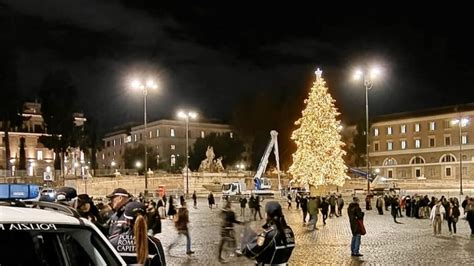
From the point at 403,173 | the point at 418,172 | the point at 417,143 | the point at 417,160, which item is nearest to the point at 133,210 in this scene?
the point at 418,172

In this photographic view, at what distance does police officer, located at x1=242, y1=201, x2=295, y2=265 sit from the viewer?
7441mm

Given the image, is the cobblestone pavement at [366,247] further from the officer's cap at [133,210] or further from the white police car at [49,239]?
the white police car at [49,239]

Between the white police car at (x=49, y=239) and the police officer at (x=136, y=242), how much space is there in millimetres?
1778

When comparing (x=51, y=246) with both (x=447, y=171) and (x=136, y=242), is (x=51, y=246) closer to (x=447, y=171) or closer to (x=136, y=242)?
(x=136, y=242)

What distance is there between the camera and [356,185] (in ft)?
278

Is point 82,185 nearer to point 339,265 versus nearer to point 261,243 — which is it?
point 339,265

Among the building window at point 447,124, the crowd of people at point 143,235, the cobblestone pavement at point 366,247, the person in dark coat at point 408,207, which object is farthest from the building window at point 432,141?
the crowd of people at point 143,235

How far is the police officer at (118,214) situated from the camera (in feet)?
23.0

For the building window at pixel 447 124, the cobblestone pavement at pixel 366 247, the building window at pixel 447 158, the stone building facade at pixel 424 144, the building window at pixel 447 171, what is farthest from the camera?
the building window at pixel 447 124

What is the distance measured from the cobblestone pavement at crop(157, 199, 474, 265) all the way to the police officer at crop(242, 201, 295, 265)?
7.45m

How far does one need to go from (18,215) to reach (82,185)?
246 feet

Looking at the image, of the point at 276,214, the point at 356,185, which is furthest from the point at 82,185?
the point at 276,214

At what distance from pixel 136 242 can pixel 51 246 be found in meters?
2.02

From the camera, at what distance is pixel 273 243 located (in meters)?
7.43
